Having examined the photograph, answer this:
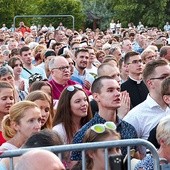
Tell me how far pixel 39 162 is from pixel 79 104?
3738 mm

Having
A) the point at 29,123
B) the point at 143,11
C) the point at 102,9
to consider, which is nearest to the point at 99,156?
the point at 29,123

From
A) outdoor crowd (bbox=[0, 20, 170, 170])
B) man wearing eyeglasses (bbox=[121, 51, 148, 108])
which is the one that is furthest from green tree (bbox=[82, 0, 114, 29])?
outdoor crowd (bbox=[0, 20, 170, 170])

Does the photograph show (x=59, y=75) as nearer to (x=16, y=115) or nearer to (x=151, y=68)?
(x=151, y=68)

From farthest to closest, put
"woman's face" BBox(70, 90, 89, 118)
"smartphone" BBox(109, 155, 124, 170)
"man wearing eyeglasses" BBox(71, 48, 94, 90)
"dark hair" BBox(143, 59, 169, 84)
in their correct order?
1. "man wearing eyeglasses" BBox(71, 48, 94, 90)
2. "dark hair" BBox(143, 59, 169, 84)
3. "woman's face" BBox(70, 90, 89, 118)
4. "smartphone" BBox(109, 155, 124, 170)

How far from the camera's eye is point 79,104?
7.30 meters

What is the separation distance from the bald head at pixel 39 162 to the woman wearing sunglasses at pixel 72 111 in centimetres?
343

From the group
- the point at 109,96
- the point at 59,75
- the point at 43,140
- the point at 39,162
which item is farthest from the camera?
the point at 59,75

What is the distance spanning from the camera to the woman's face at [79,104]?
7.28m

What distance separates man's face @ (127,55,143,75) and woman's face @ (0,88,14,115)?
7.79 ft

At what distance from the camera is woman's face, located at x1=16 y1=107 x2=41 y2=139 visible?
6430 mm

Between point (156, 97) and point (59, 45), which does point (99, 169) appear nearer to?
point (156, 97)

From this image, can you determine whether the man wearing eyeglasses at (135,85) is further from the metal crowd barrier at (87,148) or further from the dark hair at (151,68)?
the metal crowd barrier at (87,148)

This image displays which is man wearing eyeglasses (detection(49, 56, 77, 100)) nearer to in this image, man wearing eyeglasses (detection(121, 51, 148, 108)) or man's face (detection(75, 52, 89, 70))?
man wearing eyeglasses (detection(121, 51, 148, 108))

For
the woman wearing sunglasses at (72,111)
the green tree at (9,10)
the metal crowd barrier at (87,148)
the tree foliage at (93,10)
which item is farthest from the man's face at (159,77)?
the green tree at (9,10)
